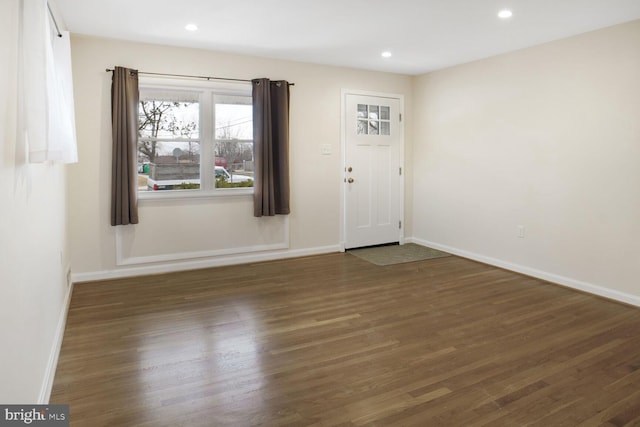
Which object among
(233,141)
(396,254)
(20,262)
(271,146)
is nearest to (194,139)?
(233,141)

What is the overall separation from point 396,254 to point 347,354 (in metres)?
2.89

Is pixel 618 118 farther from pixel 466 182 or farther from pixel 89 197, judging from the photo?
pixel 89 197

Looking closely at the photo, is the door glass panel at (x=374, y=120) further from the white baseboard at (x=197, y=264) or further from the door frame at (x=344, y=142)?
the white baseboard at (x=197, y=264)

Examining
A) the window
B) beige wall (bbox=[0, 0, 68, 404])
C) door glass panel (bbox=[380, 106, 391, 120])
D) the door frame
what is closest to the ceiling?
the window

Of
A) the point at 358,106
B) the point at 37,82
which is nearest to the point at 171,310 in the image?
the point at 37,82

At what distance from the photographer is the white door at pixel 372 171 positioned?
548cm

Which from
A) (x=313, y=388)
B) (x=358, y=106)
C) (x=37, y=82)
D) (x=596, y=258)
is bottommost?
(x=313, y=388)

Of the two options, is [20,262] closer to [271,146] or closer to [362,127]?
[271,146]

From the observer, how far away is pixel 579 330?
9.78 feet

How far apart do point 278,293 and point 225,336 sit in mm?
990

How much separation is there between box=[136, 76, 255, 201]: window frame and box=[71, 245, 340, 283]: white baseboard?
0.74 metres

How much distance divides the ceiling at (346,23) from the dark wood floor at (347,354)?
94.8 inches

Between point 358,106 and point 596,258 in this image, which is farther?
point 358,106

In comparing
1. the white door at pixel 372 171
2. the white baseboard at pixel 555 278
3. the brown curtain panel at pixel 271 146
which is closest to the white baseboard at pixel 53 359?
the brown curtain panel at pixel 271 146
